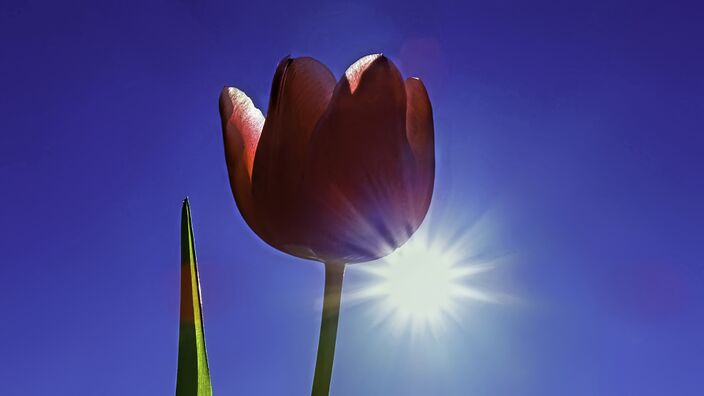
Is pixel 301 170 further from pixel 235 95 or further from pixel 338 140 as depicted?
pixel 235 95

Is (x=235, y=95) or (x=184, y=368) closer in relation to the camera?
(x=184, y=368)

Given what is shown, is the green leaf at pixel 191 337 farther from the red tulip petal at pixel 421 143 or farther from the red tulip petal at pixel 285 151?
the red tulip petal at pixel 421 143

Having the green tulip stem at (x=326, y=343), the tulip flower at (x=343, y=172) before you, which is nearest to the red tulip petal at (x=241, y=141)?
the tulip flower at (x=343, y=172)

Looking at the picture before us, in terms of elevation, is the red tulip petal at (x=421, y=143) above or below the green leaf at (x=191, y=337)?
above

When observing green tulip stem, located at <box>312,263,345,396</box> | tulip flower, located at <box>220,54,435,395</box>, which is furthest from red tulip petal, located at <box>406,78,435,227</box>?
green tulip stem, located at <box>312,263,345,396</box>

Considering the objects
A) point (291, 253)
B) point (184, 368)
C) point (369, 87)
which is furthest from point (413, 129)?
point (184, 368)

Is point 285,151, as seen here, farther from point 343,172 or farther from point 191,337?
point 191,337
